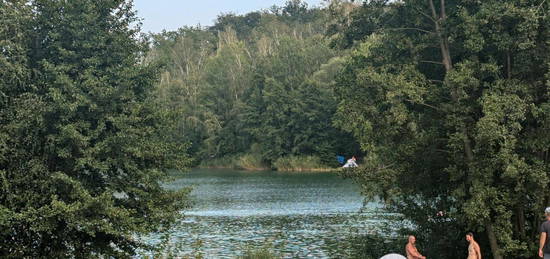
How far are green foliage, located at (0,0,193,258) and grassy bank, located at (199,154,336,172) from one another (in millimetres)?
62406

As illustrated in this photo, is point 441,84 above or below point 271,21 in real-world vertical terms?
below

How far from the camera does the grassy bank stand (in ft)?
287

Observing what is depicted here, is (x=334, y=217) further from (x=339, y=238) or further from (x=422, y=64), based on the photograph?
(x=422, y=64)

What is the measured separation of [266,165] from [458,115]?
72516 mm

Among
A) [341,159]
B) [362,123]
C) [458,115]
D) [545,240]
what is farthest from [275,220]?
[341,159]

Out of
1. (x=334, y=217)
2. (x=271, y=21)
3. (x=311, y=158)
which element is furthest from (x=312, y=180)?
(x=271, y=21)

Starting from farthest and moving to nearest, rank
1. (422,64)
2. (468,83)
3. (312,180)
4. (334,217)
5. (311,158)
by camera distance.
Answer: (311,158)
(312,180)
(334,217)
(422,64)
(468,83)

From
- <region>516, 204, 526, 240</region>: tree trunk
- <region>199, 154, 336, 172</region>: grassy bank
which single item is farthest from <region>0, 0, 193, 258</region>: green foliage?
<region>199, 154, 336, 172</region>: grassy bank

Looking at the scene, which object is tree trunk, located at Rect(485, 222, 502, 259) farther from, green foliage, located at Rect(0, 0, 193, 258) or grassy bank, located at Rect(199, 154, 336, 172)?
grassy bank, located at Rect(199, 154, 336, 172)

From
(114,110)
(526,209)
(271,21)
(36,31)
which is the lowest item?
(526,209)

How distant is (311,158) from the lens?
87.6 m

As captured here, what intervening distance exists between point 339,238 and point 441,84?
1039 cm

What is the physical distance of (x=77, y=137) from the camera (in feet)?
69.1

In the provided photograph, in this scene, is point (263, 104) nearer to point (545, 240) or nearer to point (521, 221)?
point (521, 221)
